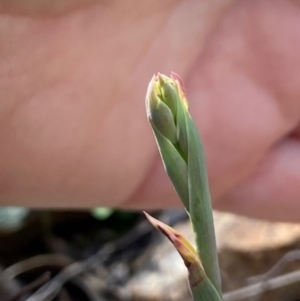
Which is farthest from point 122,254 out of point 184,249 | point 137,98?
point 184,249

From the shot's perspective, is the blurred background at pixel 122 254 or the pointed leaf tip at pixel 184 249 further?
the blurred background at pixel 122 254

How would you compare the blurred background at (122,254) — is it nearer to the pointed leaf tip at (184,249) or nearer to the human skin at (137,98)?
the human skin at (137,98)

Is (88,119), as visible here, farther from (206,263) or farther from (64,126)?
(206,263)

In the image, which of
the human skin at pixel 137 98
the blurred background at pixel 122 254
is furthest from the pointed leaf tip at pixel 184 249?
the blurred background at pixel 122 254

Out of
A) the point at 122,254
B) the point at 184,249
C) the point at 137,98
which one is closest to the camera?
the point at 184,249

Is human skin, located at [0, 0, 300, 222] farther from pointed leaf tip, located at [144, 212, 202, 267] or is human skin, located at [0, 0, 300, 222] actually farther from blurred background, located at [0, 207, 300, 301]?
blurred background, located at [0, 207, 300, 301]

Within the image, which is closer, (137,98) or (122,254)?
(137,98)

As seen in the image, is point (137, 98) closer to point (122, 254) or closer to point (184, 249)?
point (184, 249)

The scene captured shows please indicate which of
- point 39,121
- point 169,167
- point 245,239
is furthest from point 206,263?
point 245,239

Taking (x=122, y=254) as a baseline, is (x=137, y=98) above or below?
above
